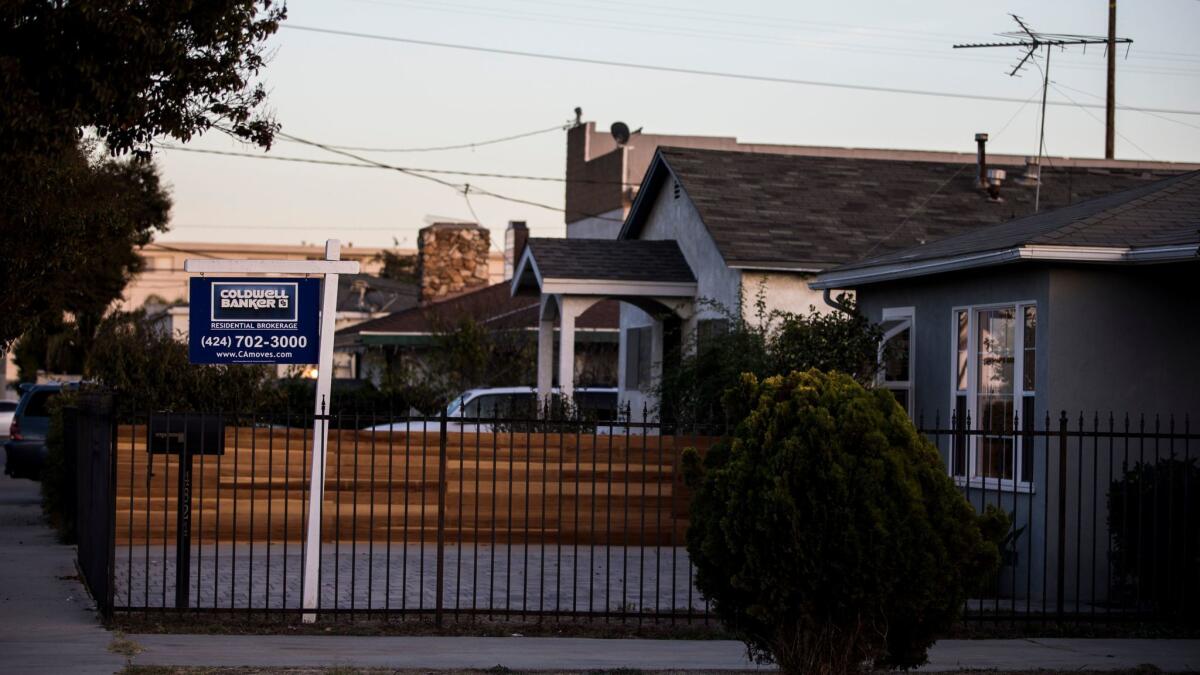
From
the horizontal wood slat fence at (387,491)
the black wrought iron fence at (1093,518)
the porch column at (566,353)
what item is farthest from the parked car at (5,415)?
the black wrought iron fence at (1093,518)

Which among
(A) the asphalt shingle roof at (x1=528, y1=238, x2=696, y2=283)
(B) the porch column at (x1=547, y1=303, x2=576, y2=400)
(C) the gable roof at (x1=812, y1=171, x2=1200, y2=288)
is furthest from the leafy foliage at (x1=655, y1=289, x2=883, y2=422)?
(A) the asphalt shingle roof at (x1=528, y1=238, x2=696, y2=283)

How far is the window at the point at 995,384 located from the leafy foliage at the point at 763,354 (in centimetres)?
157

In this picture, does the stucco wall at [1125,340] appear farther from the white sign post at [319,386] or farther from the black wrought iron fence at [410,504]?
the white sign post at [319,386]

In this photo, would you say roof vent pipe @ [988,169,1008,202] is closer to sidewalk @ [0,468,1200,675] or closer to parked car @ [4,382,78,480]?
sidewalk @ [0,468,1200,675]

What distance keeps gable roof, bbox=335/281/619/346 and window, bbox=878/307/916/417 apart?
1588cm

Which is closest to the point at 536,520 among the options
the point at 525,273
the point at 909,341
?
the point at 909,341

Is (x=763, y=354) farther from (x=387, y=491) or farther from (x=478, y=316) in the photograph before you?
(x=478, y=316)

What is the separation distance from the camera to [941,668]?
991cm

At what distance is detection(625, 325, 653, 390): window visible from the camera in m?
25.9

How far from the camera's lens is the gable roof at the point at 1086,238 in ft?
42.9

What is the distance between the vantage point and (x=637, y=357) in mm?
26641

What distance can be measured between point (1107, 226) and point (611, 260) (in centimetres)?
1053

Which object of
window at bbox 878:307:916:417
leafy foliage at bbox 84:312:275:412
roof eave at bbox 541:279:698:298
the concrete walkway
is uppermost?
roof eave at bbox 541:279:698:298

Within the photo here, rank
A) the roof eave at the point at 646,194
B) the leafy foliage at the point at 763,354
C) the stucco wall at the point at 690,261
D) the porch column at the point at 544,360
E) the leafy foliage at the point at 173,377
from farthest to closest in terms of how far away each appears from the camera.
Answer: the roof eave at the point at 646,194 → the porch column at the point at 544,360 → the stucco wall at the point at 690,261 → the leafy foliage at the point at 173,377 → the leafy foliage at the point at 763,354
